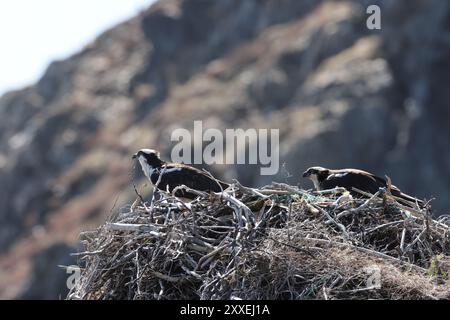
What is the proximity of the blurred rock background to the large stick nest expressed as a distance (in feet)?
68.7

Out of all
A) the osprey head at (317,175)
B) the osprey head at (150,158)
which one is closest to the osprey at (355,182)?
the osprey head at (317,175)

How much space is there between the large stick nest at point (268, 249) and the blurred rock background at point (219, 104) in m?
20.9

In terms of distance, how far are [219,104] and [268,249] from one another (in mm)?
43549

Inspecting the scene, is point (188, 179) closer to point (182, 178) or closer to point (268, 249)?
point (182, 178)

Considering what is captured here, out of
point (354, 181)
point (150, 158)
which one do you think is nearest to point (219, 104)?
point (150, 158)

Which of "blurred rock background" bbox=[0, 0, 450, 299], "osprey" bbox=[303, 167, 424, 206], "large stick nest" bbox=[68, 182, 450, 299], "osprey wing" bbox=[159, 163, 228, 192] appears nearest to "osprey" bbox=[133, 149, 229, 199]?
"osprey wing" bbox=[159, 163, 228, 192]

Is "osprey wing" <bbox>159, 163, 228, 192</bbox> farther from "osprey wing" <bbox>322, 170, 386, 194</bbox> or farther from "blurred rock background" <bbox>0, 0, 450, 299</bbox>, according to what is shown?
"blurred rock background" <bbox>0, 0, 450, 299</bbox>

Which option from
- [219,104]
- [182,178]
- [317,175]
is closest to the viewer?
[182,178]

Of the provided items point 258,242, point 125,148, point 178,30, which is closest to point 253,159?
point 125,148

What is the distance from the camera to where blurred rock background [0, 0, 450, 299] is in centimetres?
4272

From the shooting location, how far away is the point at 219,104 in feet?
172

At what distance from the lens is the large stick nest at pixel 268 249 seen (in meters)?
9.01
